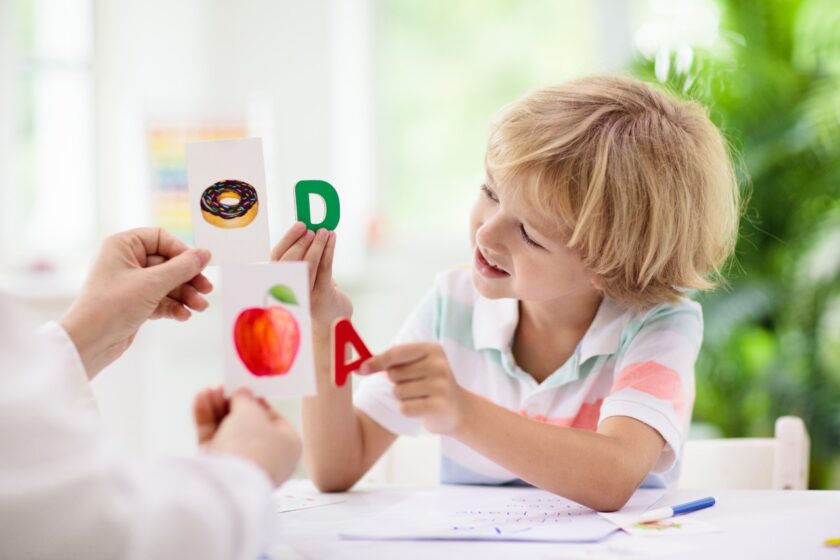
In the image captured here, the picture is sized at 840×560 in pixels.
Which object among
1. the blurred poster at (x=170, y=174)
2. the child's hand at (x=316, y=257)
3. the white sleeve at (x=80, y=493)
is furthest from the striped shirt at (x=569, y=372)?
the blurred poster at (x=170, y=174)

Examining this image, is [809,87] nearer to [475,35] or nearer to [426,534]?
[475,35]

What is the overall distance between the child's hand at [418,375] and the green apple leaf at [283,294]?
98 millimetres

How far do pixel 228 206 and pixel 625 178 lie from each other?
0.49 metres

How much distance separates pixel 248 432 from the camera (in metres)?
0.84

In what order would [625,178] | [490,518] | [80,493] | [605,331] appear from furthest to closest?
[605,331]
[625,178]
[490,518]
[80,493]

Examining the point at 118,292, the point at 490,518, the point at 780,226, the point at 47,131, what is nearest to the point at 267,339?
the point at 118,292

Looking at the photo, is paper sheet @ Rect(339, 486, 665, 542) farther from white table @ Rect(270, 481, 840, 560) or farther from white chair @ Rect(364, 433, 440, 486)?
white chair @ Rect(364, 433, 440, 486)

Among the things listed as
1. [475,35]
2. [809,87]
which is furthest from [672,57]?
[475,35]

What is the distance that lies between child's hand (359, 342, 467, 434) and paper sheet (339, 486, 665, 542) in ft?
0.44

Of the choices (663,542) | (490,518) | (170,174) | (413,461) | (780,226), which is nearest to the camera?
(663,542)

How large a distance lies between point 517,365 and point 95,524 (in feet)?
2.66

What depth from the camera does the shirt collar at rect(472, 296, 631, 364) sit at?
1286mm

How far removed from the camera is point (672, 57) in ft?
8.63

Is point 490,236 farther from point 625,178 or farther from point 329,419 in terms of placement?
point 329,419
